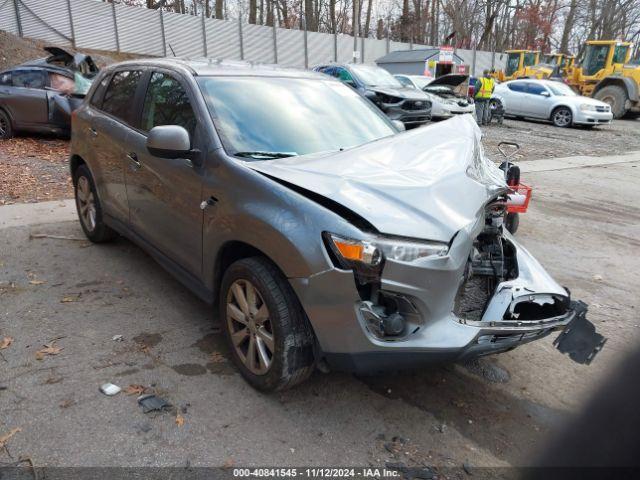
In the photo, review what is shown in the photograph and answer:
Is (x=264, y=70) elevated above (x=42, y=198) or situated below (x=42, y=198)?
→ above

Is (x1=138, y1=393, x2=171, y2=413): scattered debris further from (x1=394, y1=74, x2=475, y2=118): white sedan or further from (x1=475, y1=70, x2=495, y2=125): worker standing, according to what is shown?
(x1=475, y1=70, x2=495, y2=125): worker standing

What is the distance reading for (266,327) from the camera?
2.78 meters

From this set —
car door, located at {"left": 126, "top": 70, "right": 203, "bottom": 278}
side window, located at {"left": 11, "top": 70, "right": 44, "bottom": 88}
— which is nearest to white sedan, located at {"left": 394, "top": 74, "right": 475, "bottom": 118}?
side window, located at {"left": 11, "top": 70, "right": 44, "bottom": 88}

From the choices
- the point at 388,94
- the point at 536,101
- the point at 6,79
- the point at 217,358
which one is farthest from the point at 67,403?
the point at 536,101

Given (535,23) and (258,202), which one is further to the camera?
(535,23)

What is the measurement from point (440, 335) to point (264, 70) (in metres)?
2.59

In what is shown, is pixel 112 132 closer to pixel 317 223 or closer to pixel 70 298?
pixel 70 298

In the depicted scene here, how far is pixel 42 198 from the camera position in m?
7.01

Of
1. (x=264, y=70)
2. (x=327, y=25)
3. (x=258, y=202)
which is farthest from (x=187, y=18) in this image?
(x=258, y=202)

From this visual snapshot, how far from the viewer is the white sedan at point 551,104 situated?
18641mm

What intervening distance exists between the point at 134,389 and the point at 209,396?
1.44ft

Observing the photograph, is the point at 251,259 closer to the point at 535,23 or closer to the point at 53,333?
the point at 53,333

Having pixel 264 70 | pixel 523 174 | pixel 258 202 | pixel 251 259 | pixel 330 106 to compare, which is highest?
pixel 264 70

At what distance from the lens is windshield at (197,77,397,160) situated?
3248 mm
